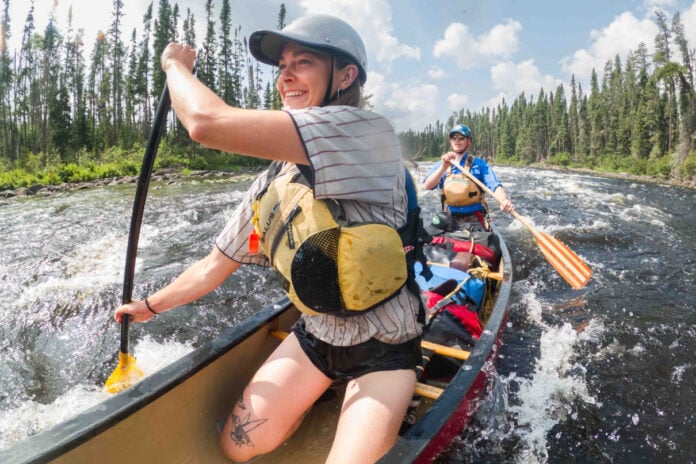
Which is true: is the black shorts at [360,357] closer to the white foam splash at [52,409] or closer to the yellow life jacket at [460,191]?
the white foam splash at [52,409]

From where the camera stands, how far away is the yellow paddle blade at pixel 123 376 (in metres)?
2.17

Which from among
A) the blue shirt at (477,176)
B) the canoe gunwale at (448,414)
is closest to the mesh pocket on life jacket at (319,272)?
the canoe gunwale at (448,414)

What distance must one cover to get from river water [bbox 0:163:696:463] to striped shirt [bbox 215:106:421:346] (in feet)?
3.96

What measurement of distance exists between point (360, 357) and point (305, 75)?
Answer: 1153 mm

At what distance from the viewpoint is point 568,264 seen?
4.58 m

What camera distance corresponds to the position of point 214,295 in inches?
208

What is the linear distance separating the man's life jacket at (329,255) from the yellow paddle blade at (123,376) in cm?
123

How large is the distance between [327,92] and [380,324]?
96 cm

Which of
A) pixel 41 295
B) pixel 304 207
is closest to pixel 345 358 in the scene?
pixel 304 207

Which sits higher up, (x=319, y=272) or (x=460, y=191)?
(x=460, y=191)

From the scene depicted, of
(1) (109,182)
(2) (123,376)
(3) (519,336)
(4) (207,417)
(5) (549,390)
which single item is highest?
(1) (109,182)

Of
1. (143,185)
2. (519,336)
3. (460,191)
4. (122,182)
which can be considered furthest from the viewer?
(122,182)

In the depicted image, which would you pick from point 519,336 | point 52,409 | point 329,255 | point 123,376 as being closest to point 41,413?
point 52,409

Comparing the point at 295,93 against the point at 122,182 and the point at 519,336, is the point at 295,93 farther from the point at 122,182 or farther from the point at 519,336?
the point at 122,182
